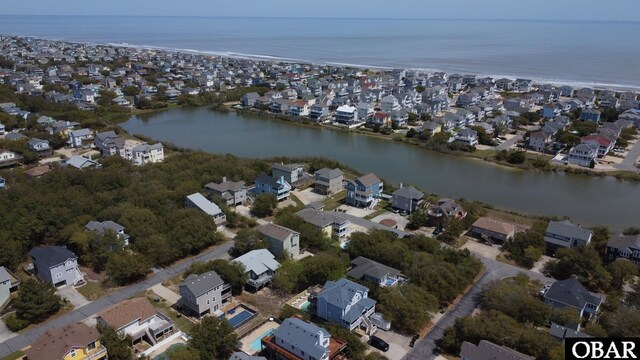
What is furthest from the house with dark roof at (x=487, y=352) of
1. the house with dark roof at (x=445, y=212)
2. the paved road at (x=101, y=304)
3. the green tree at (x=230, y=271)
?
the paved road at (x=101, y=304)

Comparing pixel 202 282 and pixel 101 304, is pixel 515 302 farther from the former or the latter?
pixel 101 304

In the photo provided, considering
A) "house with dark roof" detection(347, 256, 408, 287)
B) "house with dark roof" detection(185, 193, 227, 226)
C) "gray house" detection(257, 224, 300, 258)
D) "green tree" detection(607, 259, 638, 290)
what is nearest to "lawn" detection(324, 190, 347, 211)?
"gray house" detection(257, 224, 300, 258)

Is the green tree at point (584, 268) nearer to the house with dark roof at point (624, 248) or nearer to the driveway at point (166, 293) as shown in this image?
the house with dark roof at point (624, 248)

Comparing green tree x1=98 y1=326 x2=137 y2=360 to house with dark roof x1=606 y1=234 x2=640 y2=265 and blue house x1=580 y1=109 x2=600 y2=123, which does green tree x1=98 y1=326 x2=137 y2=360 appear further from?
blue house x1=580 y1=109 x2=600 y2=123

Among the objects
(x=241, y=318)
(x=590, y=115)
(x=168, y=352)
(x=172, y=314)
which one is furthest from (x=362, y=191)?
(x=590, y=115)

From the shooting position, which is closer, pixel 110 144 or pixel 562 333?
pixel 562 333

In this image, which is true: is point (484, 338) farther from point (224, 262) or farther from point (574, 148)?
point (574, 148)

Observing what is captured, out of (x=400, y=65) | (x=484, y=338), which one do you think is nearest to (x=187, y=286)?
(x=484, y=338)

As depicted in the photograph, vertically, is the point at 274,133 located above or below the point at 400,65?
below
